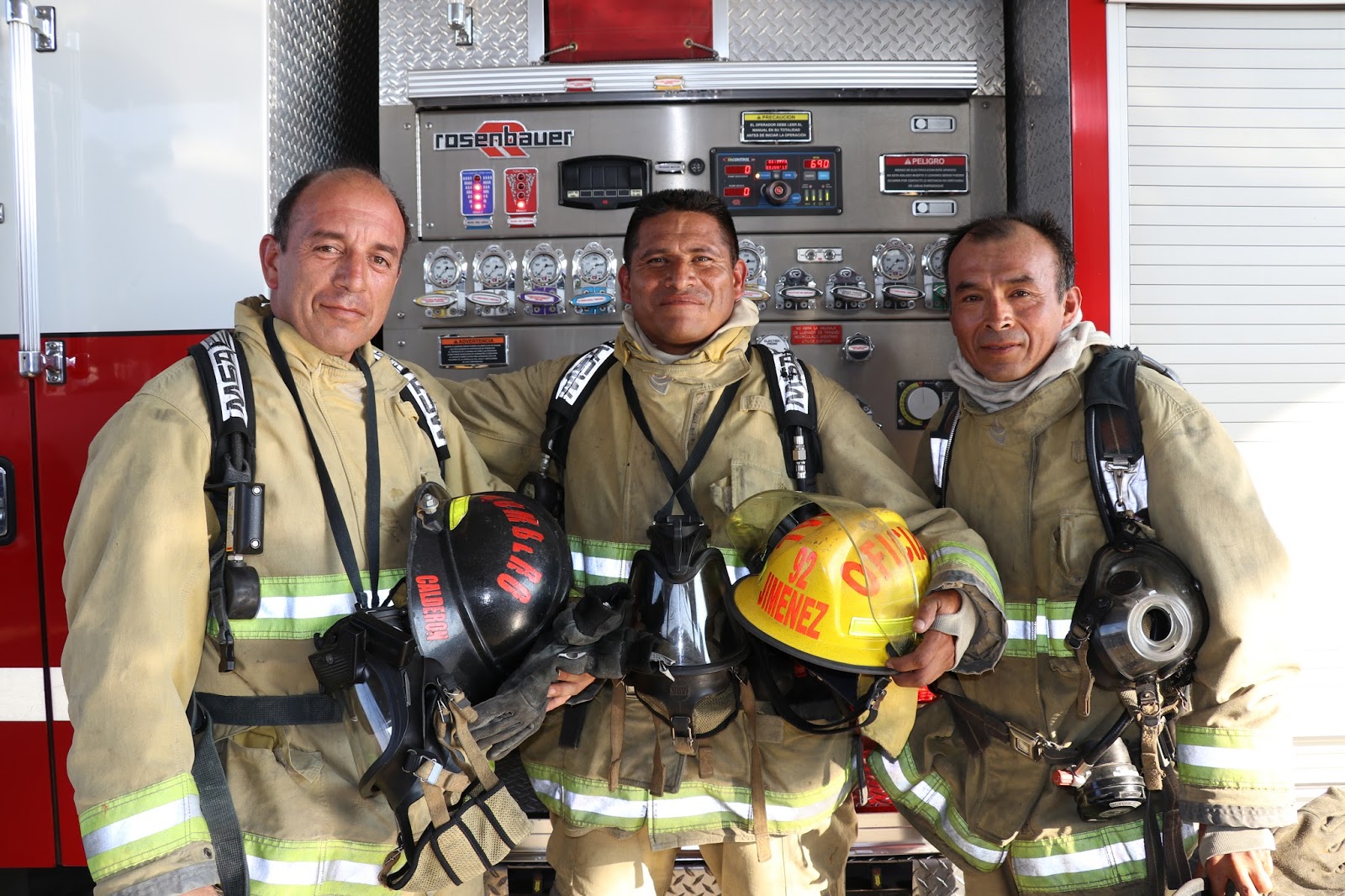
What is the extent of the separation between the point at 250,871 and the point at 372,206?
1.46 metres

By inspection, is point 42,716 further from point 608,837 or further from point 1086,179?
point 1086,179

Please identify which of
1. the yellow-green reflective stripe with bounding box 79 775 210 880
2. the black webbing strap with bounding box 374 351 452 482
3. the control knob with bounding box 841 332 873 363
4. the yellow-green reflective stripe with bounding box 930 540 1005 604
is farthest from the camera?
the control knob with bounding box 841 332 873 363

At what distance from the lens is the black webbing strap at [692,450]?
2420 millimetres

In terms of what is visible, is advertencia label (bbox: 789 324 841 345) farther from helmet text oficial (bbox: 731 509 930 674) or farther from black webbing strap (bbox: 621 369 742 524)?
helmet text oficial (bbox: 731 509 930 674)

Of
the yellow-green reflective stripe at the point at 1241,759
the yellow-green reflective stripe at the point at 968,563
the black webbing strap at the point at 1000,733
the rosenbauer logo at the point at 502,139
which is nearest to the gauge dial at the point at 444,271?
the rosenbauer logo at the point at 502,139

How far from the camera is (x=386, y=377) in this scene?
2264 mm

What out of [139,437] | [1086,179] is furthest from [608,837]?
[1086,179]

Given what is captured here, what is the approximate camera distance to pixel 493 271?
3.49 m

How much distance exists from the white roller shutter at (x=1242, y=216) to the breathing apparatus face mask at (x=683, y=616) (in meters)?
1.82

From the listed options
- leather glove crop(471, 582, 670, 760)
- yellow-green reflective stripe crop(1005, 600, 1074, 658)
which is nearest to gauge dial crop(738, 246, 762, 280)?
yellow-green reflective stripe crop(1005, 600, 1074, 658)

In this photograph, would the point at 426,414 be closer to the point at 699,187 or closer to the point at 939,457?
the point at 939,457

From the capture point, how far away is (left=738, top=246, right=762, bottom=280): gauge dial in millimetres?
3473

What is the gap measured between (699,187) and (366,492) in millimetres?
1929

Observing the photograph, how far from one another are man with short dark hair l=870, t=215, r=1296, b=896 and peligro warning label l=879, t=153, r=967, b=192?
0.98 meters
